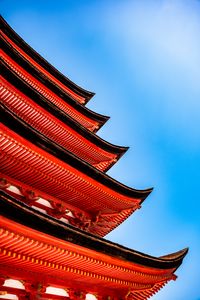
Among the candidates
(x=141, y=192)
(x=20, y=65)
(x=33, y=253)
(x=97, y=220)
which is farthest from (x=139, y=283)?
(x=20, y=65)

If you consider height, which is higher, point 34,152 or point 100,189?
point 100,189

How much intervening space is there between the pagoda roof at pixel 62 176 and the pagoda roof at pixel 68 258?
2250mm

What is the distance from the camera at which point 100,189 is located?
8.88 m

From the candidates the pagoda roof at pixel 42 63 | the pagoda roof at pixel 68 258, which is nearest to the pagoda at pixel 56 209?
the pagoda roof at pixel 68 258

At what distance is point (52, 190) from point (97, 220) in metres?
2.25

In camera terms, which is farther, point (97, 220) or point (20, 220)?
point (97, 220)

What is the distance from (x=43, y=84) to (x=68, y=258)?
A: 7.61m

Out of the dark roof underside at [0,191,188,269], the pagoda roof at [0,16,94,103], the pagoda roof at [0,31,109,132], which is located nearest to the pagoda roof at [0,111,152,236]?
the dark roof underside at [0,191,188,269]

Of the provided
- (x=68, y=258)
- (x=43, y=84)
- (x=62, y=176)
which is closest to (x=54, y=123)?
(x=43, y=84)

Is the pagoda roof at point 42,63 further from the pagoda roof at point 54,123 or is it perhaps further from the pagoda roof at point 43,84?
the pagoda roof at point 54,123

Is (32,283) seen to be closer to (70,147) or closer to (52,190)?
(52,190)

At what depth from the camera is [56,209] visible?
27.9ft

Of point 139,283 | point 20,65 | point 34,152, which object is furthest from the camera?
point 20,65

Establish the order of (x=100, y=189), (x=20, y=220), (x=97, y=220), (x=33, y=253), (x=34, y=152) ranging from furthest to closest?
(x=97, y=220)
(x=100, y=189)
(x=34, y=152)
(x=33, y=253)
(x=20, y=220)
